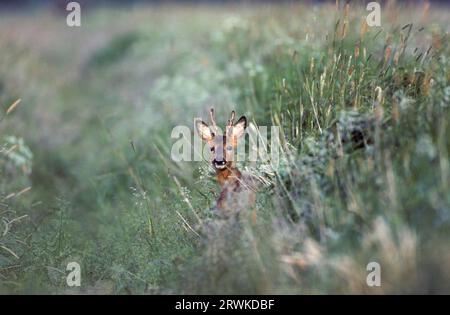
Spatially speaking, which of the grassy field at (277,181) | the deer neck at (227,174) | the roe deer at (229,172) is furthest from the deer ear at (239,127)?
the deer neck at (227,174)

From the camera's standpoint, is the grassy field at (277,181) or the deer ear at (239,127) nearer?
the grassy field at (277,181)

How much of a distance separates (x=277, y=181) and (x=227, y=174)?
66 centimetres

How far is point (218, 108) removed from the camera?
8289 millimetres

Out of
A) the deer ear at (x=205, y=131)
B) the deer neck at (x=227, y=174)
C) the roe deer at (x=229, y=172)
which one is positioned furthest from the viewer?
the deer ear at (x=205, y=131)

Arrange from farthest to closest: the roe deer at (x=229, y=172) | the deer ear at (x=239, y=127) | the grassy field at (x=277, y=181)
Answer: the deer ear at (x=239, y=127)
the roe deer at (x=229, y=172)
the grassy field at (x=277, y=181)

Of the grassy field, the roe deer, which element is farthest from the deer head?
the grassy field

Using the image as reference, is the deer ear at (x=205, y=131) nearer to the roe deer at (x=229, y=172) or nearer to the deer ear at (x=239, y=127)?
the roe deer at (x=229, y=172)

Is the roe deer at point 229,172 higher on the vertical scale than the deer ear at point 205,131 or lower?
lower

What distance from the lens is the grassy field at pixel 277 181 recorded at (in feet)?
15.1

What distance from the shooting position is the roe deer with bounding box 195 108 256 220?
17.7ft

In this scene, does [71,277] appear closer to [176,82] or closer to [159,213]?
[159,213]

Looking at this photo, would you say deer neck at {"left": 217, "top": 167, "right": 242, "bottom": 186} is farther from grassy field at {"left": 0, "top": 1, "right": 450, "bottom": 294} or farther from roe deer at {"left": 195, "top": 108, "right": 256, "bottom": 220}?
grassy field at {"left": 0, "top": 1, "right": 450, "bottom": 294}

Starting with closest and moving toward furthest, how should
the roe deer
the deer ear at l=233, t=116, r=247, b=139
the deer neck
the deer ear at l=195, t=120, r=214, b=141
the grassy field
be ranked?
the grassy field, the roe deer, the deer neck, the deer ear at l=233, t=116, r=247, b=139, the deer ear at l=195, t=120, r=214, b=141

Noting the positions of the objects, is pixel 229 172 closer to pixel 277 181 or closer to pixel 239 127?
pixel 239 127
